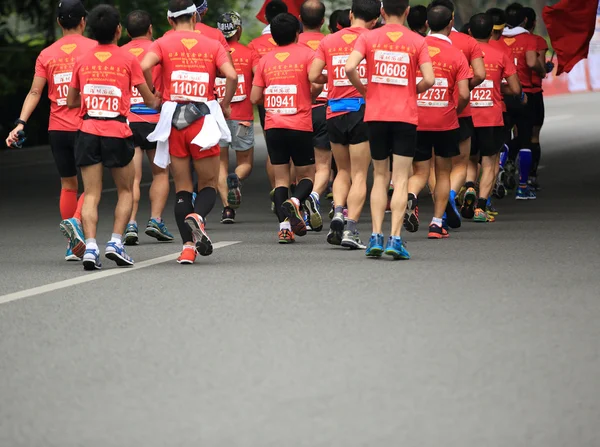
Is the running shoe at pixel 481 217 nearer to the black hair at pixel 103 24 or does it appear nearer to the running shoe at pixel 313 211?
the running shoe at pixel 313 211

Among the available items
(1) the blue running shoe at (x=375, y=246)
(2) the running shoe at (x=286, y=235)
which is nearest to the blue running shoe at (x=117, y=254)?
(1) the blue running shoe at (x=375, y=246)

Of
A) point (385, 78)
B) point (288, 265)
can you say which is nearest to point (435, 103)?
point (385, 78)

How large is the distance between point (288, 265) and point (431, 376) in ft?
14.3

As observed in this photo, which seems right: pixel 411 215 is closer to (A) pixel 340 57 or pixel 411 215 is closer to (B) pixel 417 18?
(A) pixel 340 57

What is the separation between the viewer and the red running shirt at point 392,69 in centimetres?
1109

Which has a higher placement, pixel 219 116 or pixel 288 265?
pixel 219 116

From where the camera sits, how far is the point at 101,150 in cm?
1095

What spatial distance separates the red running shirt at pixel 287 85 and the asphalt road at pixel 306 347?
111cm

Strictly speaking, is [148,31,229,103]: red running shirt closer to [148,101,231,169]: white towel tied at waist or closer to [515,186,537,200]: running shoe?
[148,101,231,169]: white towel tied at waist

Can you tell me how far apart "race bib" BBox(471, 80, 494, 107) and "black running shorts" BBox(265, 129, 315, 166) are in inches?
107

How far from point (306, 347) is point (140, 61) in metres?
5.56

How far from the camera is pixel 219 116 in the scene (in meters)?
11.2

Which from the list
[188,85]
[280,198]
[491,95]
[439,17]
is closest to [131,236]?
[280,198]

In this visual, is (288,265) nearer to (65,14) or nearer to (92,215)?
(92,215)
